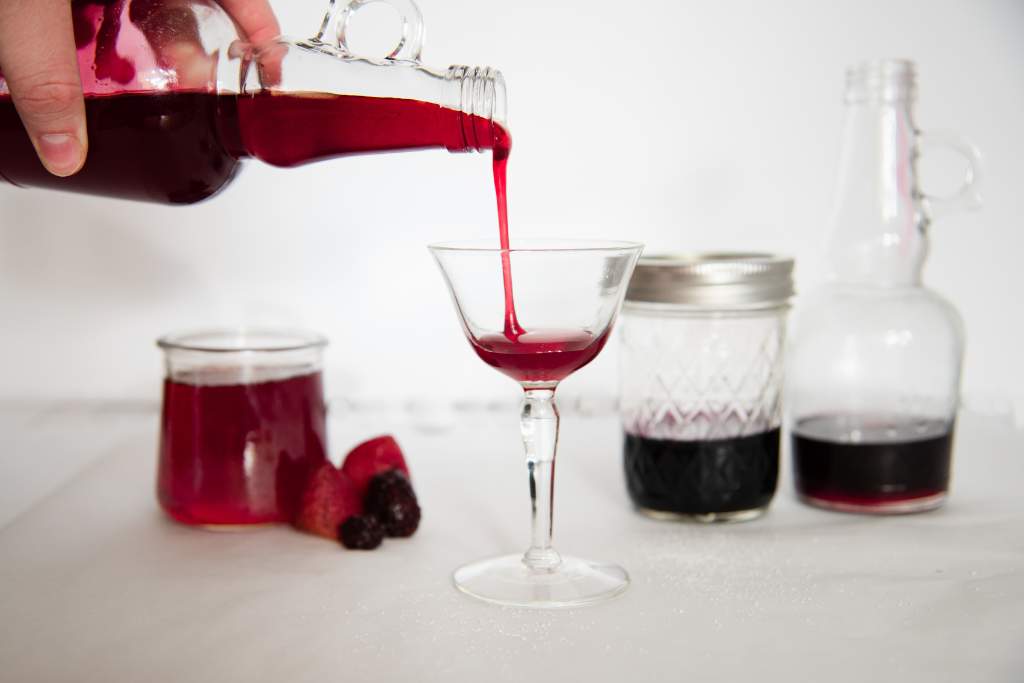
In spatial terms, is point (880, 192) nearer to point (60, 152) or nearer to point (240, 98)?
point (240, 98)

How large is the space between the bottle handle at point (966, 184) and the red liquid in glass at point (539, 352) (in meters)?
0.42

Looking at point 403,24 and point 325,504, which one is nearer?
point 403,24

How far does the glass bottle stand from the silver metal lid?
3.7 inches

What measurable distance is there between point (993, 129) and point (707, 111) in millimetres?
408

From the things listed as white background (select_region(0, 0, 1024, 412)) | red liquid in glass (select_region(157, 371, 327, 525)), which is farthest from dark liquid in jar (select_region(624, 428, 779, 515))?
white background (select_region(0, 0, 1024, 412))

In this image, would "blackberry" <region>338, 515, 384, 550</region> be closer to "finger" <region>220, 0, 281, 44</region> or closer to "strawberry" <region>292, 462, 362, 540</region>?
"strawberry" <region>292, 462, 362, 540</region>

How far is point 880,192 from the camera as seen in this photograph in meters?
1.12

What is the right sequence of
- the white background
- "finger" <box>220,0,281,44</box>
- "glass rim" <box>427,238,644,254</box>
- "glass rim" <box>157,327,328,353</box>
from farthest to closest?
the white background, "glass rim" <box>157,327,328,353</box>, "finger" <box>220,0,281,44</box>, "glass rim" <box>427,238,644,254</box>

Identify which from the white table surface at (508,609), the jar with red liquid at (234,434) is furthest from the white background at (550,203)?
the jar with red liquid at (234,434)

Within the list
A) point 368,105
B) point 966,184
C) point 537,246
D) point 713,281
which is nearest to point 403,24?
point 368,105

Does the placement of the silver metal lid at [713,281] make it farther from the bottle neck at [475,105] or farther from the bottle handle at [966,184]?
the bottle neck at [475,105]

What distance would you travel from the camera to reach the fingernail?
87 centimetres

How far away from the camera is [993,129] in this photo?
5.12ft

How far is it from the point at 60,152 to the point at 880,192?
2.54 ft
